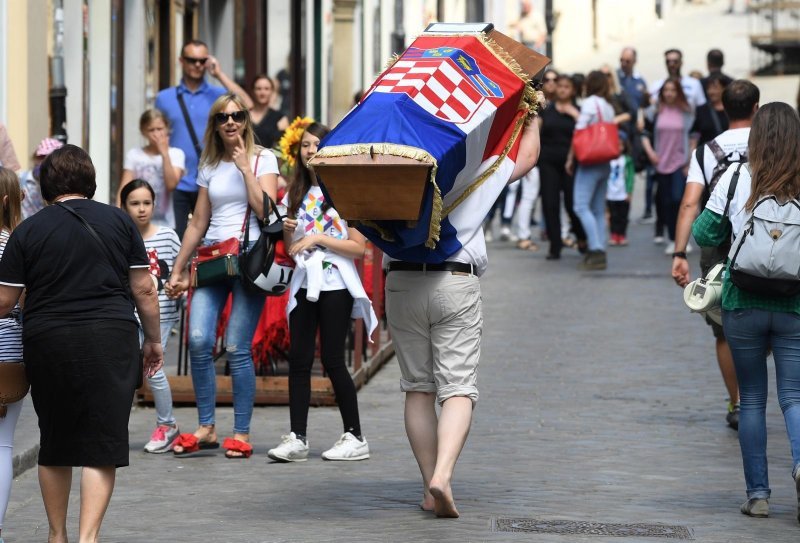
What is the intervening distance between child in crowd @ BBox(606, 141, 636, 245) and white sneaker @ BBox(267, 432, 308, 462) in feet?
44.6

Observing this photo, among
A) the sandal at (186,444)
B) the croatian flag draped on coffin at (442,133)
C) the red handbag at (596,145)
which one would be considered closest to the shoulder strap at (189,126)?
the sandal at (186,444)

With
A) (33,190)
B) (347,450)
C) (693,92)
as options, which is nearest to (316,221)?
(347,450)

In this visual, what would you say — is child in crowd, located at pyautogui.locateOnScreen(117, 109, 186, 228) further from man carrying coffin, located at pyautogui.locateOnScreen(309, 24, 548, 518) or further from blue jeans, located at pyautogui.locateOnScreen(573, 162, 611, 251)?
blue jeans, located at pyautogui.locateOnScreen(573, 162, 611, 251)

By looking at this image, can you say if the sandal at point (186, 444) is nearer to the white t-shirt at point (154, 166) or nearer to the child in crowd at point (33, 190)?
the child in crowd at point (33, 190)

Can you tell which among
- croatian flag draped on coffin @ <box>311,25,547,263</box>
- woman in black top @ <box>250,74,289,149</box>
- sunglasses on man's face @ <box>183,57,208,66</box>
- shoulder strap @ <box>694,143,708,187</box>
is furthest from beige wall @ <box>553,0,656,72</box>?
croatian flag draped on coffin @ <box>311,25,547,263</box>

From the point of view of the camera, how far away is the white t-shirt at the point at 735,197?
26.8 ft

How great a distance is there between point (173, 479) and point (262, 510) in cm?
94

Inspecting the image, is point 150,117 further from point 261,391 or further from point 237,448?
point 237,448

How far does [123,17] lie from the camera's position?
17.8 metres

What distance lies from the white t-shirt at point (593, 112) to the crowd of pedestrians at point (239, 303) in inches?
245

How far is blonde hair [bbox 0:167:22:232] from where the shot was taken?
23.9ft

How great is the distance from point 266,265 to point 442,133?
2.18 metres

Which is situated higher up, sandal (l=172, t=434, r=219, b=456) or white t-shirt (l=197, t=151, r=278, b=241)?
white t-shirt (l=197, t=151, r=278, b=241)

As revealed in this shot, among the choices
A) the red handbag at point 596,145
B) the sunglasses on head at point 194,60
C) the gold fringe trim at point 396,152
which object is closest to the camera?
the gold fringe trim at point 396,152
